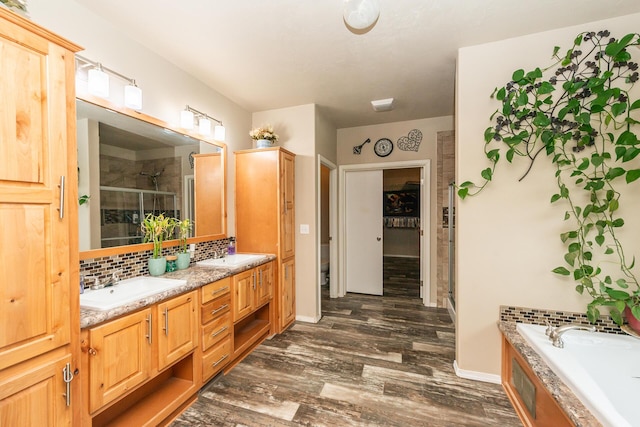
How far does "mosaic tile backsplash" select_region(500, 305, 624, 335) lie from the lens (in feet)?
6.05

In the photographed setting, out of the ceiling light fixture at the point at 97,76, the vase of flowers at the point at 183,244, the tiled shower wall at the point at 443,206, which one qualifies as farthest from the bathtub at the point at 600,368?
the ceiling light fixture at the point at 97,76

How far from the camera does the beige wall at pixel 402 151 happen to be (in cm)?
374

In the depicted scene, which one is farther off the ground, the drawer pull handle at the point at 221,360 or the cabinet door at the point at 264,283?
the cabinet door at the point at 264,283

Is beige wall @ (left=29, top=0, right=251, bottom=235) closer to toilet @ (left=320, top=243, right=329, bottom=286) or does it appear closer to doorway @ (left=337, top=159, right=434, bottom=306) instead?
doorway @ (left=337, top=159, right=434, bottom=306)

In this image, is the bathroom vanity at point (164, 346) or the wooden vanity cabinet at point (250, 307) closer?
the bathroom vanity at point (164, 346)

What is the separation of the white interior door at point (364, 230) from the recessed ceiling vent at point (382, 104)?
1.10 meters

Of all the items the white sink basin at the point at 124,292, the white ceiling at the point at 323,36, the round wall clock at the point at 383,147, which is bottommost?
the white sink basin at the point at 124,292

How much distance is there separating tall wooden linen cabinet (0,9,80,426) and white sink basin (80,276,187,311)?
0.78ft

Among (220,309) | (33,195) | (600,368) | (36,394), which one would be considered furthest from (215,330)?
(600,368)

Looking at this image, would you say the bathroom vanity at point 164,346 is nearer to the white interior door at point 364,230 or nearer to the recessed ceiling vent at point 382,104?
the white interior door at point 364,230

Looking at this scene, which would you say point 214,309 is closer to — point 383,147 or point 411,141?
point 383,147

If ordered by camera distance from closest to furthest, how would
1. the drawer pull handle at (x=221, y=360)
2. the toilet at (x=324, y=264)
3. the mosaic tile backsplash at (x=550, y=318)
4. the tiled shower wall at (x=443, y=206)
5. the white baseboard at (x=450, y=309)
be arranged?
the mosaic tile backsplash at (x=550, y=318) < the drawer pull handle at (x=221, y=360) < the white baseboard at (x=450, y=309) < the tiled shower wall at (x=443, y=206) < the toilet at (x=324, y=264)

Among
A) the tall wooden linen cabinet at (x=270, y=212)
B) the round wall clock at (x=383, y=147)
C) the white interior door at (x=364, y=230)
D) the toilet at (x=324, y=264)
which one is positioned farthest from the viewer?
the toilet at (x=324, y=264)

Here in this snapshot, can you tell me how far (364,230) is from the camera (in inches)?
167
